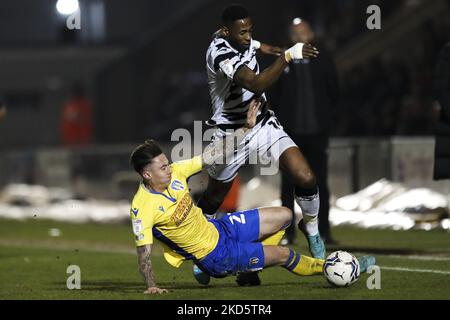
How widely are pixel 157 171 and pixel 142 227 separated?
1.46ft

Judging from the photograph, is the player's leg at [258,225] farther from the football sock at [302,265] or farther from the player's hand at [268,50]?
the player's hand at [268,50]

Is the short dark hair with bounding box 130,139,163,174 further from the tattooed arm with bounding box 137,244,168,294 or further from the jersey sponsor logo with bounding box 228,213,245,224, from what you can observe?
the jersey sponsor logo with bounding box 228,213,245,224

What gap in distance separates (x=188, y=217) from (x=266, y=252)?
0.66 metres

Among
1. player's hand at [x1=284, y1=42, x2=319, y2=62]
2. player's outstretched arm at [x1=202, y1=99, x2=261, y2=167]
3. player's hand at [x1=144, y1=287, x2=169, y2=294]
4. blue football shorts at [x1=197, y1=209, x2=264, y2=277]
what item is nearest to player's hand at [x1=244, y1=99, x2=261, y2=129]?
player's outstretched arm at [x1=202, y1=99, x2=261, y2=167]

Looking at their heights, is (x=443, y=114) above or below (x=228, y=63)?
below

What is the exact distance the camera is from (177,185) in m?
9.87

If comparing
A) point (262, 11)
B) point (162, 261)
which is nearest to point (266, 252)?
point (162, 261)

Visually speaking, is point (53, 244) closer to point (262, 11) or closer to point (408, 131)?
point (408, 131)

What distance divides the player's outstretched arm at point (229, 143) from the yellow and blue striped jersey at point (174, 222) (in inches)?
14.8

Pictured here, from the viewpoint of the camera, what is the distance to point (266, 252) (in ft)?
32.4

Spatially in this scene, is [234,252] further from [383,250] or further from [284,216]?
[383,250]

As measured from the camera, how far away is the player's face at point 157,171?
966cm

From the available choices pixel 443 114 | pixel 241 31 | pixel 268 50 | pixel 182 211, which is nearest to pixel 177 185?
pixel 182 211

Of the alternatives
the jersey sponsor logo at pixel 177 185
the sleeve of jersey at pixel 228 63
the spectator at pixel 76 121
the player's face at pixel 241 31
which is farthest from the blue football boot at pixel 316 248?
the spectator at pixel 76 121
